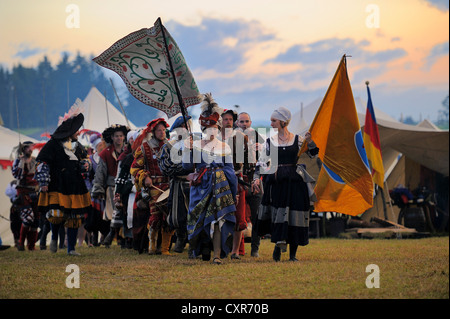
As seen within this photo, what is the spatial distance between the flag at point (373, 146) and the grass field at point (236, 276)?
3.67 metres

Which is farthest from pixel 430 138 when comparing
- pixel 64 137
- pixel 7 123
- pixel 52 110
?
pixel 7 123

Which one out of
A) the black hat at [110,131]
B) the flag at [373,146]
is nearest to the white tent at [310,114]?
the flag at [373,146]

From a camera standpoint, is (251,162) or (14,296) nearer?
(14,296)

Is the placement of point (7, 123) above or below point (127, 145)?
above

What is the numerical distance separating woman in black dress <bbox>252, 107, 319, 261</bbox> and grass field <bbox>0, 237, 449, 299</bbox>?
35 cm

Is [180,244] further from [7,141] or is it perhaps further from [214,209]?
[7,141]

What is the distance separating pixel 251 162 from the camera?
31.4 feet

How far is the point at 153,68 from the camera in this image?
9484mm

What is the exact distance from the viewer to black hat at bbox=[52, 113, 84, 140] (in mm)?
9938

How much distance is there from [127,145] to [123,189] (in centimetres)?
71

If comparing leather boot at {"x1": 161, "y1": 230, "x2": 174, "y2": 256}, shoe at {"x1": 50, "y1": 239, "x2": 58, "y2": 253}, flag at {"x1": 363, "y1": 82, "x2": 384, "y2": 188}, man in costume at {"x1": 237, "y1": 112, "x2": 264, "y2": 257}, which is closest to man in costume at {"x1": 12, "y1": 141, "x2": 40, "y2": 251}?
shoe at {"x1": 50, "y1": 239, "x2": 58, "y2": 253}

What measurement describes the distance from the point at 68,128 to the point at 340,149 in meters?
3.87
